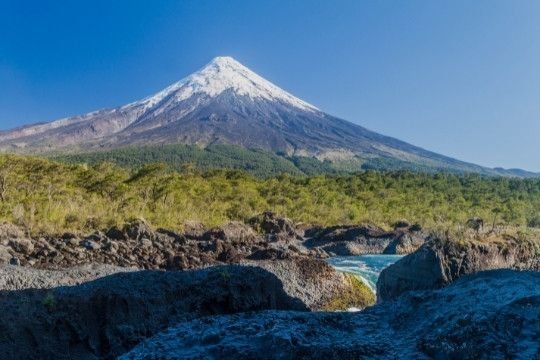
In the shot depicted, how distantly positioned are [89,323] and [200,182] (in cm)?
3614

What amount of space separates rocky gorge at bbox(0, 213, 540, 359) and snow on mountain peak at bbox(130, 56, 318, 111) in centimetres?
16093

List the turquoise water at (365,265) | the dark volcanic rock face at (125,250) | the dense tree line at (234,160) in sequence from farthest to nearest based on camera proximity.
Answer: the dense tree line at (234,160) < the turquoise water at (365,265) < the dark volcanic rock face at (125,250)

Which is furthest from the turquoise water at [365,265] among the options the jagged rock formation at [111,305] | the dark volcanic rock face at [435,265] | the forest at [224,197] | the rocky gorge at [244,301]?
the jagged rock formation at [111,305]

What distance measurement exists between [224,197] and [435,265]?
117 ft

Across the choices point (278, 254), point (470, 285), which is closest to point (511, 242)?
Result: point (278, 254)

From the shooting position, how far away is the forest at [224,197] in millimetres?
26609

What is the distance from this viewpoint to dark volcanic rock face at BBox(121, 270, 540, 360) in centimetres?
356

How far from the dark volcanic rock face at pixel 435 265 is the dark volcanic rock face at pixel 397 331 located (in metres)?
5.15

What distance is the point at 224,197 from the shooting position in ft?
147

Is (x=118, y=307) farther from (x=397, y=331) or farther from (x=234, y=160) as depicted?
(x=234, y=160)

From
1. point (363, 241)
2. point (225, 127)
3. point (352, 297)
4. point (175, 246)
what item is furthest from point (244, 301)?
point (225, 127)

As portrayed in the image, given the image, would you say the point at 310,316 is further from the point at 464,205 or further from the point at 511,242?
the point at 464,205

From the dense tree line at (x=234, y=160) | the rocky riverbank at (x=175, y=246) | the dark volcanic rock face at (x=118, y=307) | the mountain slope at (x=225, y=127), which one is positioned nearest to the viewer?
the dark volcanic rock face at (x=118, y=307)

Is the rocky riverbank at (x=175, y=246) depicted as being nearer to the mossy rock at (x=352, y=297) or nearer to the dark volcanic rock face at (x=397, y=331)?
the mossy rock at (x=352, y=297)
